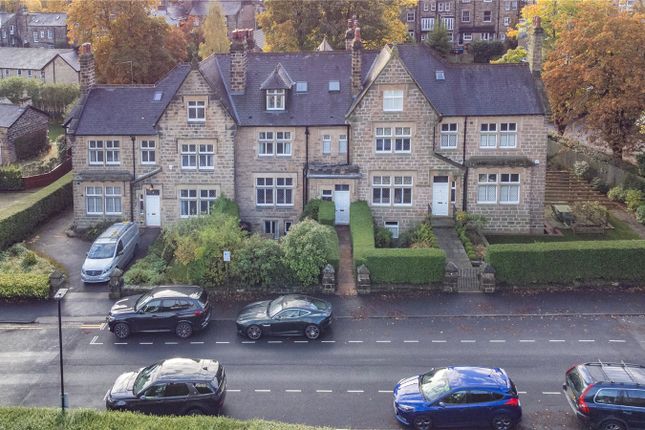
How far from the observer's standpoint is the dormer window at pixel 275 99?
44781 mm

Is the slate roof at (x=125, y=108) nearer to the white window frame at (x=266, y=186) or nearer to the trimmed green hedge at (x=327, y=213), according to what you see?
the white window frame at (x=266, y=186)

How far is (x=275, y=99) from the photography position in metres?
44.9

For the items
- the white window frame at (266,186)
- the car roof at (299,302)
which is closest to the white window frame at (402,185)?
the white window frame at (266,186)

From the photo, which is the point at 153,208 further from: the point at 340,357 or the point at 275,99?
the point at 340,357

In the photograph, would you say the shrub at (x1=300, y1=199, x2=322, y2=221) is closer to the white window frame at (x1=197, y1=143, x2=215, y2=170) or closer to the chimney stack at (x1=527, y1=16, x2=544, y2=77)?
the white window frame at (x1=197, y1=143, x2=215, y2=170)

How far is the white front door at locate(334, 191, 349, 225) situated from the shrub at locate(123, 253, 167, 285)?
36.7 feet

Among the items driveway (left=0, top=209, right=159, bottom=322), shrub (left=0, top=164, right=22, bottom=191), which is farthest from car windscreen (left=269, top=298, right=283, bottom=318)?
shrub (left=0, top=164, right=22, bottom=191)

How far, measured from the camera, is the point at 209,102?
43.6 metres

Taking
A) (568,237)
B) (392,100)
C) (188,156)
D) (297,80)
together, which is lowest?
(568,237)

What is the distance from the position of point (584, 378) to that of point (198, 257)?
726 inches

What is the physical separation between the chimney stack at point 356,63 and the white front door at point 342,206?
5.97 m

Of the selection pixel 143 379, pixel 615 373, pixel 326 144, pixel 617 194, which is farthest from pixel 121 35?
pixel 615 373

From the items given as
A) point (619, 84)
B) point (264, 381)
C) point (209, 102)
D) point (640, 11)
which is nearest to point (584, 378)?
point (264, 381)

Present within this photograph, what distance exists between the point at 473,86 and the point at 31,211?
91.8 feet
